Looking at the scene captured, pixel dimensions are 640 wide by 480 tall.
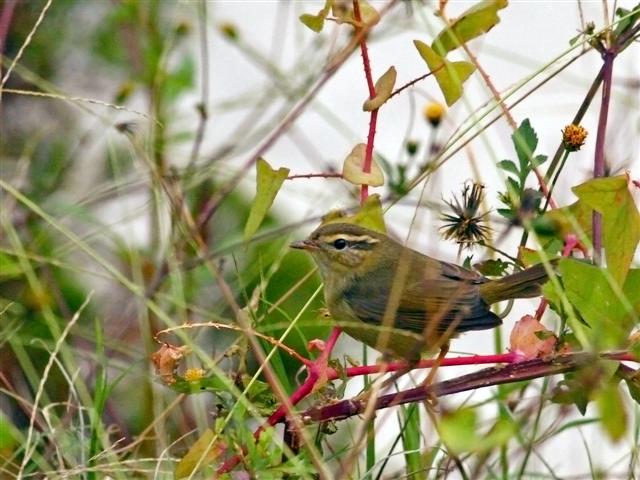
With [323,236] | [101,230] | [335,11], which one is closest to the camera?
[335,11]

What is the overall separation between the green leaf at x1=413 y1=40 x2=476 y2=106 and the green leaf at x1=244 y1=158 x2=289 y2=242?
0.26 metres

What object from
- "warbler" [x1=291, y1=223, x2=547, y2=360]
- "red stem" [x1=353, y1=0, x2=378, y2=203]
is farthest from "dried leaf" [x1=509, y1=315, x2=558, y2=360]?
"red stem" [x1=353, y1=0, x2=378, y2=203]

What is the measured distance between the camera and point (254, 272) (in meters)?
2.43

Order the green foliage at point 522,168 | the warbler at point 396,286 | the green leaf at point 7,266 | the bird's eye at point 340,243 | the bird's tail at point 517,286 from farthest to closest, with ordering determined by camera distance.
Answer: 1. the green leaf at point 7,266
2. the bird's eye at point 340,243
3. the warbler at point 396,286
4. the bird's tail at point 517,286
5. the green foliage at point 522,168

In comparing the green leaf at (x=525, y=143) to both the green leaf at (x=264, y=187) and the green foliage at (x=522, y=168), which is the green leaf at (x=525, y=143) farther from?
the green leaf at (x=264, y=187)

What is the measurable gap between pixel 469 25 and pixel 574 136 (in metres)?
0.23

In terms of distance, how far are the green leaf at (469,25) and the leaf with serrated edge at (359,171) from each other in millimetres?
185

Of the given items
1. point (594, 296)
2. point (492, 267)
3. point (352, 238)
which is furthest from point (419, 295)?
point (594, 296)

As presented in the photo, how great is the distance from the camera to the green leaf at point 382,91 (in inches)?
69.2

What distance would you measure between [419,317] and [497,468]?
0.29 m

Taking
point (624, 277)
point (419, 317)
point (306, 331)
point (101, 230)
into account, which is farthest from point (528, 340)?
point (306, 331)

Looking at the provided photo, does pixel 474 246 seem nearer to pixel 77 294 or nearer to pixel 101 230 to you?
pixel 101 230

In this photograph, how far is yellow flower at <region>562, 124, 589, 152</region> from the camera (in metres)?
1.74

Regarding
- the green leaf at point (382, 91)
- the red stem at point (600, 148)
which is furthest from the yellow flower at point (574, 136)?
the green leaf at point (382, 91)
